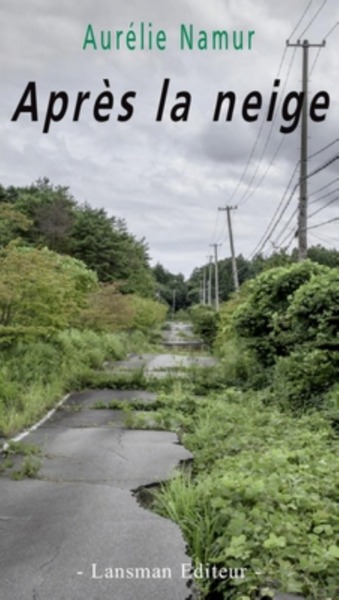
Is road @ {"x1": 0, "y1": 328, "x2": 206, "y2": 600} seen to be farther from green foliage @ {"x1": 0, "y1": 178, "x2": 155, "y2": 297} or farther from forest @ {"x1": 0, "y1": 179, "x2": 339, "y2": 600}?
green foliage @ {"x1": 0, "y1": 178, "x2": 155, "y2": 297}

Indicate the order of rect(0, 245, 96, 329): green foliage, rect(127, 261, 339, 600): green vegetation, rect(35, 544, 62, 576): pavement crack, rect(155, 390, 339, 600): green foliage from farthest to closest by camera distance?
rect(0, 245, 96, 329): green foliage
rect(35, 544, 62, 576): pavement crack
rect(127, 261, 339, 600): green vegetation
rect(155, 390, 339, 600): green foliage

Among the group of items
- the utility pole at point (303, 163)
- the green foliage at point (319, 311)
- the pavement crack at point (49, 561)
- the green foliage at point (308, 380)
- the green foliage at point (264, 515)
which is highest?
the utility pole at point (303, 163)

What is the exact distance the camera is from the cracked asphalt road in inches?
134

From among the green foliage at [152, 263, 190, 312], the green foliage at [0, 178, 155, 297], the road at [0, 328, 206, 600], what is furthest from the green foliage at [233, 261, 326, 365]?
the green foliage at [152, 263, 190, 312]

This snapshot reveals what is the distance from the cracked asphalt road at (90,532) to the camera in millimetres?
3416

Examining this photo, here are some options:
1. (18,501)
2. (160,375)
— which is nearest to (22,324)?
(160,375)

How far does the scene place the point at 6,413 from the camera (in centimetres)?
823

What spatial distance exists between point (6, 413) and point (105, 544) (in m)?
4.71

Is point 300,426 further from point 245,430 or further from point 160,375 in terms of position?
point 160,375

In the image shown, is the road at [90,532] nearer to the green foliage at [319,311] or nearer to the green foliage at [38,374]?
the green foliage at [38,374]

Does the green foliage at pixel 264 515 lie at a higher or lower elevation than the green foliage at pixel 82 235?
lower

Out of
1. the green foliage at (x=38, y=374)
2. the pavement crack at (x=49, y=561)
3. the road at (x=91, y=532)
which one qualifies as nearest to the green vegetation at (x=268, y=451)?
the road at (x=91, y=532)

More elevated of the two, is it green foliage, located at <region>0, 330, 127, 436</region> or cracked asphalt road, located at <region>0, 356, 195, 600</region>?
green foliage, located at <region>0, 330, 127, 436</region>

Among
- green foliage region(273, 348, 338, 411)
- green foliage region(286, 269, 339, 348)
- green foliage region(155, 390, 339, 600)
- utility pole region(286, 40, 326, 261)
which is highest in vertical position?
utility pole region(286, 40, 326, 261)
